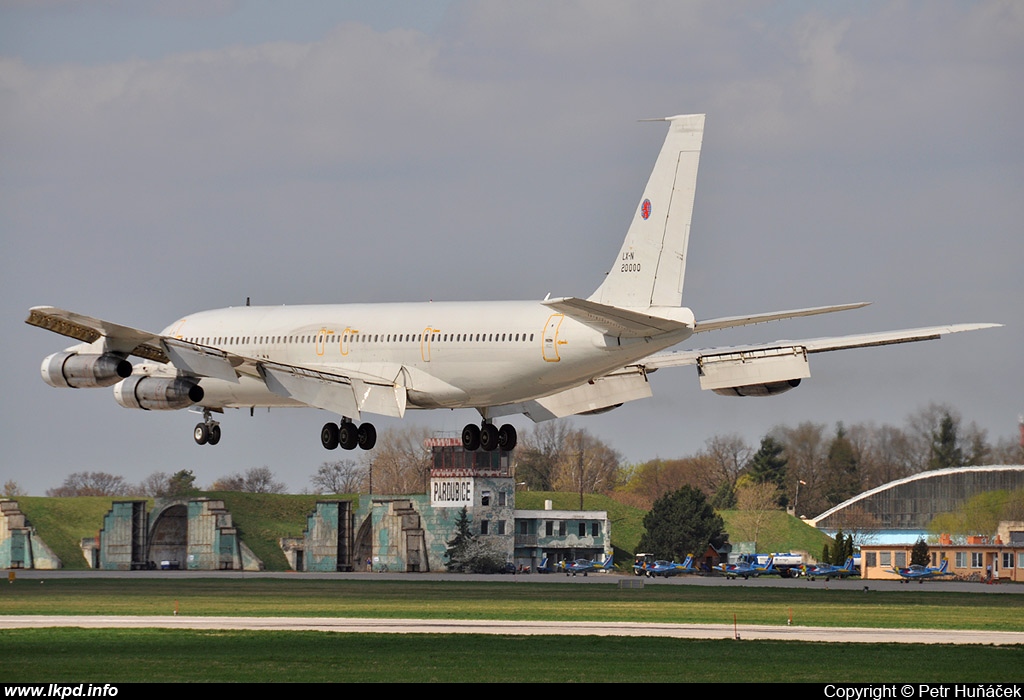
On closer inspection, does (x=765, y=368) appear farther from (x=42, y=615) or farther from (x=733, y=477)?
(x=733, y=477)

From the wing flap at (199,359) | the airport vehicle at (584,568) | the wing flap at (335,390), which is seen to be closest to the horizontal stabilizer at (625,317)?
the wing flap at (335,390)

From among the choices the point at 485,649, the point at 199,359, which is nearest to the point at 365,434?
the point at 199,359

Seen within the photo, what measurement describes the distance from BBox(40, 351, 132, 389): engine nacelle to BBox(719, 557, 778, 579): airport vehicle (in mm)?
64643

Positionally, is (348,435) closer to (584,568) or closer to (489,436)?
(489,436)

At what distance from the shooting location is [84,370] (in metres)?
54.7

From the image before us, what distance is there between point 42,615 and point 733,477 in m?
113

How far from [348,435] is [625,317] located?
48.4 feet

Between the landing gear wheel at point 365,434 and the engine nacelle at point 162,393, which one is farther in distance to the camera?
the landing gear wheel at point 365,434

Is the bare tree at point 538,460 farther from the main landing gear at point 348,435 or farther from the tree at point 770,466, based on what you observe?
the main landing gear at point 348,435

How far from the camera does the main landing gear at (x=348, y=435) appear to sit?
188ft

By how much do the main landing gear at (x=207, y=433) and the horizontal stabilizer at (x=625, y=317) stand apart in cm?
1766

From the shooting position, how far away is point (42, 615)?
2432 inches

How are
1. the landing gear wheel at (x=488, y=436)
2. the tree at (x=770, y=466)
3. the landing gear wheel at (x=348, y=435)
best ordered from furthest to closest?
the tree at (x=770, y=466) < the landing gear wheel at (x=348, y=435) < the landing gear wheel at (x=488, y=436)

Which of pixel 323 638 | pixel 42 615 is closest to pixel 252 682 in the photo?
pixel 323 638
